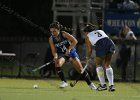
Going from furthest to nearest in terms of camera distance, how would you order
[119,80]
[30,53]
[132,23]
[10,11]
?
[10,11] < [132,23] < [30,53] < [119,80]

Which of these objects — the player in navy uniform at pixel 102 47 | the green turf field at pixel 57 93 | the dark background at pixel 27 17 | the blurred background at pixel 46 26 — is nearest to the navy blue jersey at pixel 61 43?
the green turf field at pixel 57 93

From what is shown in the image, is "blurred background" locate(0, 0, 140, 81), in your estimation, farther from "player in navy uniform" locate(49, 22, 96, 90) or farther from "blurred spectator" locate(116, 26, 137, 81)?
"player in navy uniform" locate(49, 22, 96, 90)

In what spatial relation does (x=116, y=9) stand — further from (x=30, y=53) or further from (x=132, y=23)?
(x=30, y=53)

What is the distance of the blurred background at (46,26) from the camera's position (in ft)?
75.2

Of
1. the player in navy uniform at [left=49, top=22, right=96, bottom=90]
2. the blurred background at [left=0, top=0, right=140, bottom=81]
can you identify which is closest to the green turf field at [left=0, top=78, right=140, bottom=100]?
the player in navy uniform at [left=49, top=22, right=96, bottom=90]

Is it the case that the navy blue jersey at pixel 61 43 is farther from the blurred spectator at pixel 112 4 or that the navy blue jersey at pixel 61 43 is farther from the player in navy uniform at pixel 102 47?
the blurred spectator at pixel 112 4

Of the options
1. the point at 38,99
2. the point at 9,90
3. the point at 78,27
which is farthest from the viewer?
the point at 78,27

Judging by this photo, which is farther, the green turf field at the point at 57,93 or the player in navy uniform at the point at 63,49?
the player in navy uniform at the point at 63,49

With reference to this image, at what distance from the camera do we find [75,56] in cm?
1773

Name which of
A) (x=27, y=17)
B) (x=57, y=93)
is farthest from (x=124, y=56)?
(x=27, y=17)

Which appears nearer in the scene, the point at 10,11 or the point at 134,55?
the point at 134,55

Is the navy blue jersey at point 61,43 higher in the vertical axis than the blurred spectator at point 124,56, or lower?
higher

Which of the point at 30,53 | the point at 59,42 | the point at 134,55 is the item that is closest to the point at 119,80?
the point at 134,55

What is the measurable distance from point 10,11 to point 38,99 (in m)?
16.6
